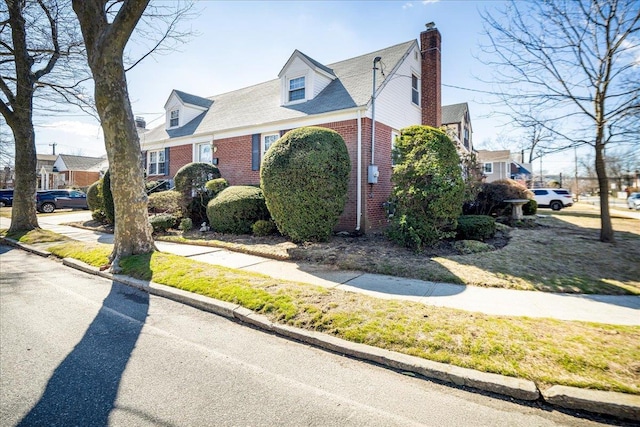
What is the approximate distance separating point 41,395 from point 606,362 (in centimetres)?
488

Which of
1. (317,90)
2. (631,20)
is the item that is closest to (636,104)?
(631,20)

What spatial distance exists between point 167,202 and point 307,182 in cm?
656

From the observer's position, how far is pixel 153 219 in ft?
36.5

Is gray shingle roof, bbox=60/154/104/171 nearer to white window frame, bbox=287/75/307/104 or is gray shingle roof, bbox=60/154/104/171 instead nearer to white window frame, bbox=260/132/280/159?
white window frame, bbox=260/132/280/159

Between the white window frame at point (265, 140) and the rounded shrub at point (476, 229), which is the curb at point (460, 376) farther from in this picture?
the white window frame at point (265, 140)

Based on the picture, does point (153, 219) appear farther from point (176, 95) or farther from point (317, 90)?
point (176, 95)

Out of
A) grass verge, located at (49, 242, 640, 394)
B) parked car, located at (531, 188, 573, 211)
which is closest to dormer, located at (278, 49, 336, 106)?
grass verge, located at (49, 242, 640, 394)

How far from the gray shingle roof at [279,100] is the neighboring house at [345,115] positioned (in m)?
0.05

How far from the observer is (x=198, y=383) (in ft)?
→ 9.46

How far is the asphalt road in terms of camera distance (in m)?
2.45

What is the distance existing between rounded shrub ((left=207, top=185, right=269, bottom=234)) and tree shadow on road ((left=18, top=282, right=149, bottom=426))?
5800 millimetres

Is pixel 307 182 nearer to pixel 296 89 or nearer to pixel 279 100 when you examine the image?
pixel 296 89

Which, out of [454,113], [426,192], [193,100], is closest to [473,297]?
[426,192]

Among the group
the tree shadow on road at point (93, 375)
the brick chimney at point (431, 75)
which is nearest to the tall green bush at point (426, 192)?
the tree shadow on road at point (93, 375)
